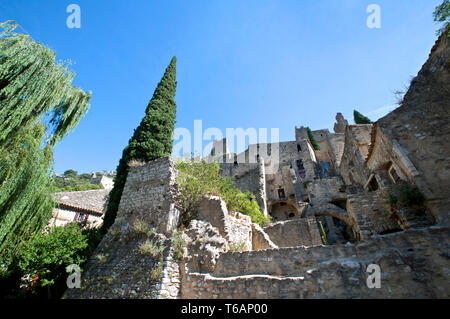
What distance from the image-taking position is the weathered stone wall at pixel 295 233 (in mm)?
12844

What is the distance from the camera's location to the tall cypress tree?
11.7 meters

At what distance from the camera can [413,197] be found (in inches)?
284

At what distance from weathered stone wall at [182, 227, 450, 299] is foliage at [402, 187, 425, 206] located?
6.80 feet

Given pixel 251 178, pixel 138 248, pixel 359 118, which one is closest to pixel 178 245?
pixel 138 248

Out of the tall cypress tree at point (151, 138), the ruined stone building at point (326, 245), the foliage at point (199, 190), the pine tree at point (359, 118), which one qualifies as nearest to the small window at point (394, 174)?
the ruined stone building at point (326, 245)

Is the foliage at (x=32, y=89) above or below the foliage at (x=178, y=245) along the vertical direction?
above

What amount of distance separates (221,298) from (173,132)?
10844mm

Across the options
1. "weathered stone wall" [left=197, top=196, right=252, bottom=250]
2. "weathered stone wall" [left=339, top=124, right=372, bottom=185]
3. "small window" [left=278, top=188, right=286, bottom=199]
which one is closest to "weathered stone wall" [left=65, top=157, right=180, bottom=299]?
"weathered stone wall" [left=197, top=196, right=252, bottom=250]

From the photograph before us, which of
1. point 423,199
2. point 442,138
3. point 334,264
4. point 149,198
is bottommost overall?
point 334,264

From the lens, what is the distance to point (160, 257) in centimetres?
732

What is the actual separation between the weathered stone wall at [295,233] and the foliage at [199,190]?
1176 millimetres

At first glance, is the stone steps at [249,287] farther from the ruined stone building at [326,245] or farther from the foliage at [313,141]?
the foliage at [313,141]
